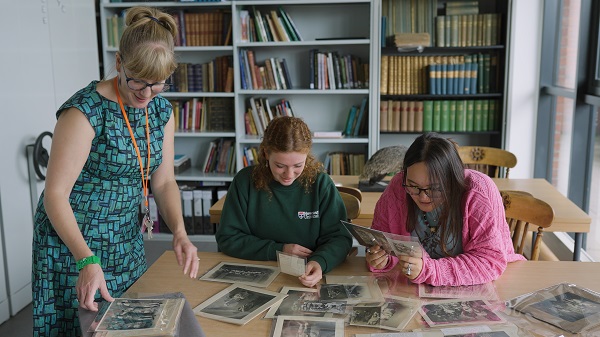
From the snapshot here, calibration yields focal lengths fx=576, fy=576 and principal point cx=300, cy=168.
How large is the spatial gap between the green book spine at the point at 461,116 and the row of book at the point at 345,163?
2.50 ft

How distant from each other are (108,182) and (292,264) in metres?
0.59

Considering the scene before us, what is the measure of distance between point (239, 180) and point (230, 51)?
9.02 ft

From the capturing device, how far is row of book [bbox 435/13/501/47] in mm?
4258

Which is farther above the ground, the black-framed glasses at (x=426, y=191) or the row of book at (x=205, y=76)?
the row of book at (x=205, y=76)

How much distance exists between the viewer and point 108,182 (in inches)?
66.9

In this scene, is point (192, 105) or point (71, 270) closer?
point (71, 270)

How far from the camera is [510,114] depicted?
14.1 feet

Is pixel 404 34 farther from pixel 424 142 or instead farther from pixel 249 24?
pixel 424 142

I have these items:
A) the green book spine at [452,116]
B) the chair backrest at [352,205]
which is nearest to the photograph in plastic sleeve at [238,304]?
the chair backrest at [352,205]

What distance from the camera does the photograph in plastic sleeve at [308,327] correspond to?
138 cm

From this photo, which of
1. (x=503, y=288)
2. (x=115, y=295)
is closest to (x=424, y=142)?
(x=503, y=288)

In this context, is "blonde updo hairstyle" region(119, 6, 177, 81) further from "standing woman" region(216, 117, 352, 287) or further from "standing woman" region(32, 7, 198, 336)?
"standing woman" region(216, 117, 352, 287)

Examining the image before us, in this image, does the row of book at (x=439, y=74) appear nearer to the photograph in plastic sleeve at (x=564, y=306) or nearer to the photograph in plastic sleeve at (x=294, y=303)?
the photograph in plastic sleeve at (x=564, y=306)

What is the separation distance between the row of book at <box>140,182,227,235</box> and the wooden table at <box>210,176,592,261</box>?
1427 mm
